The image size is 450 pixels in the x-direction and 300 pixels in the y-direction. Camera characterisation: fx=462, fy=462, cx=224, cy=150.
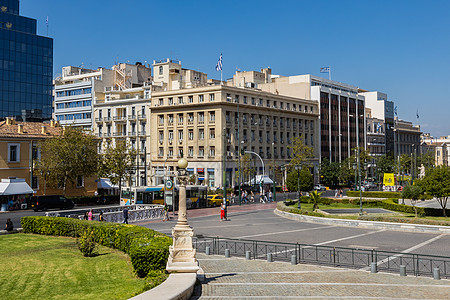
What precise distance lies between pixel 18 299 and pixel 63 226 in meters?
13.9

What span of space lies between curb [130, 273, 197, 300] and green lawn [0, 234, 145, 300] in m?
0.93

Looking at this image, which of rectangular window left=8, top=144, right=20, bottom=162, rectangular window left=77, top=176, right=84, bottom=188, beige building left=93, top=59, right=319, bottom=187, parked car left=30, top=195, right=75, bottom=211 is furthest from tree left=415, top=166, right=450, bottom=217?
rectangular window left=8, top=144, right=20, bottom=162

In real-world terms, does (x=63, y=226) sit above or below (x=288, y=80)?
below

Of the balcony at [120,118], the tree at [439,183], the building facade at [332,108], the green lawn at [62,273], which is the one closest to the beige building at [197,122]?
the balcony at [120,118]

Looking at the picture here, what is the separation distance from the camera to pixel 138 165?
75.3 m

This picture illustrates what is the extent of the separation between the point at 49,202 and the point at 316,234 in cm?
2920

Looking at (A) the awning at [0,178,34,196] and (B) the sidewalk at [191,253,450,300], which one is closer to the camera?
(B) the sidewalk at [191,253,450,300]

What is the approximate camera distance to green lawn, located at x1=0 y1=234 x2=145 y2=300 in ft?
49.6

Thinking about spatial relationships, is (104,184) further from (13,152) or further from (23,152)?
(13,152)

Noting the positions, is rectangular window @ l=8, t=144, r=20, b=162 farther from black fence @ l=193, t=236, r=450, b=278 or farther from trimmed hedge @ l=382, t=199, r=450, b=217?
trimmed hedge @ l=382, t=199, r=450, b=217

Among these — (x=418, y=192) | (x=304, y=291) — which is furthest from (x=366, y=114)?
(x=304, y=291)

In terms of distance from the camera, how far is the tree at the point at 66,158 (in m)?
51.3

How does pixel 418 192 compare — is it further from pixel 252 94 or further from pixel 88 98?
pixel 88 98

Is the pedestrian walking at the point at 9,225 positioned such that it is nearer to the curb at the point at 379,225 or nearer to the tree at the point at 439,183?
the curb at the point at 379,225
